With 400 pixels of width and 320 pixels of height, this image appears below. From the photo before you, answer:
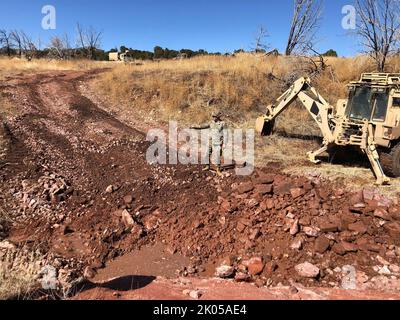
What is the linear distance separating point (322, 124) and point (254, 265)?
13.4 ft

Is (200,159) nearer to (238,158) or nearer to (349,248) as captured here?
(238,158)

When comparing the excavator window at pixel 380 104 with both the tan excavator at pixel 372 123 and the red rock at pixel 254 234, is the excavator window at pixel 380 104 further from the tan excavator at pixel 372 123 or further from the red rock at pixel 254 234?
the red rock at pixel 254 234

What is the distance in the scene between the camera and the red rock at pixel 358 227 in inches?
237

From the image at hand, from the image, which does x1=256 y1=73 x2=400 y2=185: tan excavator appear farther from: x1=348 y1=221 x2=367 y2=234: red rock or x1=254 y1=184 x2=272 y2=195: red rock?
x1=254 y1=184 x2=272 y2=195: red rock

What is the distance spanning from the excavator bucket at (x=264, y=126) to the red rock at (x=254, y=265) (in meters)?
5.36

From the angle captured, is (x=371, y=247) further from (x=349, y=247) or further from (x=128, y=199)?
(x=128, y=199)

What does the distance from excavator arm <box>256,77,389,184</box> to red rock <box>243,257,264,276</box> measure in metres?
2.97

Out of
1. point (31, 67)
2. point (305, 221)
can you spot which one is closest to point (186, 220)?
point (305, 221)

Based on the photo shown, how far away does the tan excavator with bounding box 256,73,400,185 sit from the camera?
24.7 feet

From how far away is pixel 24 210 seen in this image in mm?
6820

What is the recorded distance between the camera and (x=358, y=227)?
6086 mm

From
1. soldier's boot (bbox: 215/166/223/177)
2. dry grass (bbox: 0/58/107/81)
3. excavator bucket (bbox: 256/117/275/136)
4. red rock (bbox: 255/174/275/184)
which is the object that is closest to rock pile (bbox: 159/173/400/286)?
red rock (bbox: 255/174/275/184)

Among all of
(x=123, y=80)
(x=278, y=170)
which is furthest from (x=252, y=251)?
(x=123, y=80)

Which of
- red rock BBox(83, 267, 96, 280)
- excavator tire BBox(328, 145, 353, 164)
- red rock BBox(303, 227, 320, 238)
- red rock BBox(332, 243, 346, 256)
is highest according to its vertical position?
excavator tire BBox(328, 145, 353, 164)
